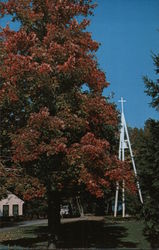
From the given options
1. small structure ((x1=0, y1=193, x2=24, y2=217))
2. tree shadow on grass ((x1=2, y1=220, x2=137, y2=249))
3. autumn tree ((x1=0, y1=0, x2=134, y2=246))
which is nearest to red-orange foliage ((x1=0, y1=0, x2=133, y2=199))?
autumn tree ((x1=0, y1=0, x2=134, y2=246))

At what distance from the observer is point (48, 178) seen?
15836 mm

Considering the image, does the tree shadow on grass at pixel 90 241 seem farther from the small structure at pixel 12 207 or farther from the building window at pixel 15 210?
the building window at pixel 15 210

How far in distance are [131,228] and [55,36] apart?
1800 centimetres

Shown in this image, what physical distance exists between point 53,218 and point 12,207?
170ft

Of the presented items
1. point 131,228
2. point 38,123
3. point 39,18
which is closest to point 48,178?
point 38,123

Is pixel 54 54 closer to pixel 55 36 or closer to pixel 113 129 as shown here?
pixel 55 36

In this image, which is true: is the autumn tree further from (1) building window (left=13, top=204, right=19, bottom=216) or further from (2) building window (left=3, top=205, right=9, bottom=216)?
(1) building window (left=13, top=204, right=19, bottom=216)

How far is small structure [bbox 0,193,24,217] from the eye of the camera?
66.7m

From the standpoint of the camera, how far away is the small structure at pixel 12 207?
6673 centimetres

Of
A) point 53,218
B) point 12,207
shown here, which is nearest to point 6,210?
point 12,207

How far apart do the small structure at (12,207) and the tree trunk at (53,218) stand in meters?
48.9

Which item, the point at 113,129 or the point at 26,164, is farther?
the point at 113,129

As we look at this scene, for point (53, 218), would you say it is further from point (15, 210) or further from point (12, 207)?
point (15, 210)

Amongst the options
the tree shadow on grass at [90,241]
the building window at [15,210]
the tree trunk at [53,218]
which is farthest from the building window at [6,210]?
the tree trunk at [53,218]
